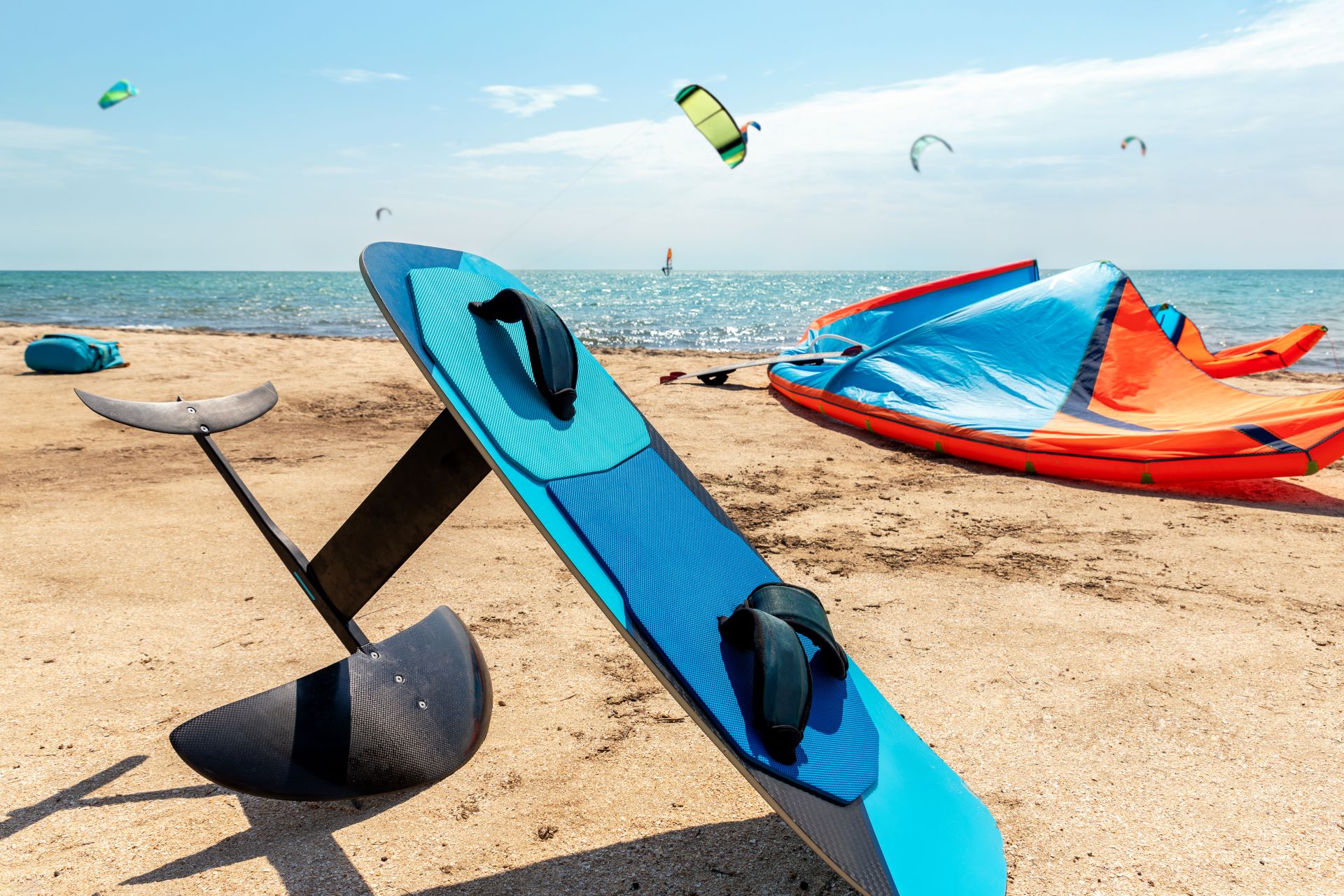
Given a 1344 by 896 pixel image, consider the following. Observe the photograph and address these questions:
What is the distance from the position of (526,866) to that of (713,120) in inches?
328

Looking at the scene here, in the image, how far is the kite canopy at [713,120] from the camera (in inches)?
341

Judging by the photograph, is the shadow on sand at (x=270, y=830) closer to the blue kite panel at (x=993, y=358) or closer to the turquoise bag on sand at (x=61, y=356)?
the blue kite panel at (x=993, y=358)

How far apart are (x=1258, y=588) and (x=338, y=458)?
17.6ft

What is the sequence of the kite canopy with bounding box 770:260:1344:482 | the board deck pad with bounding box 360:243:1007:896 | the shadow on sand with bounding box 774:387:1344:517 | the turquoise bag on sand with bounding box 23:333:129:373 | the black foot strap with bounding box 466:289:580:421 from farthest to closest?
the turquoise bag on sand with bounding box 23:333:129:373 < the kite canopy with bounding box 770:260:1344:482 < the shadow on sand with bounding box 774:387:1344:517 < the black foot strap with bounding box 466:289:580:421 < the board deck pad with bounding box 360:243:1007:896

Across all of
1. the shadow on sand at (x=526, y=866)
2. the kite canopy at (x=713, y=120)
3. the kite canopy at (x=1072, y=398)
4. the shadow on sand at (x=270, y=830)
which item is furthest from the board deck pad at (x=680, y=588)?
the kite canopy at (x=713, y=120)

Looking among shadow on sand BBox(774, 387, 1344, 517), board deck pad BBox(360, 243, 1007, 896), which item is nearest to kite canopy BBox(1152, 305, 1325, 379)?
shadow on sand BBox(774, 387, 1344, 517)

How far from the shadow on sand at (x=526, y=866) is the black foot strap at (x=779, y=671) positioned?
44 centimetres

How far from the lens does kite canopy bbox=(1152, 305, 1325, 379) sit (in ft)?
28.0

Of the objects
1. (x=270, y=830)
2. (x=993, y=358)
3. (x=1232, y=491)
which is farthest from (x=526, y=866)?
(x=993, y=358)

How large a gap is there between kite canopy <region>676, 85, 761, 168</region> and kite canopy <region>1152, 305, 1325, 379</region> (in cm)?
478

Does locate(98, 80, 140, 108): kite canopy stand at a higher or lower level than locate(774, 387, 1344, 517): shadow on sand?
higher

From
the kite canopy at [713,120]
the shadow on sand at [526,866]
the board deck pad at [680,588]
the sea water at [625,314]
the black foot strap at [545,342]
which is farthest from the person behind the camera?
the sea water at [625,314]

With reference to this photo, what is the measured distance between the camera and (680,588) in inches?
76.7

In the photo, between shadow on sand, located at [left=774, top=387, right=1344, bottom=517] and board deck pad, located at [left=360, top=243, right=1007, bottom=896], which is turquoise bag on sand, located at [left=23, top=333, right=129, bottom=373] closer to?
board deck pad, located at [left=360, top=243, right=1007, bottom=896]
